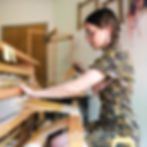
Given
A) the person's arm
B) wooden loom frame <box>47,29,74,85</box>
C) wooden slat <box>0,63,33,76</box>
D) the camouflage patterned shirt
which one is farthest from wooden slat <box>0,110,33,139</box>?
wooden loom frame <box>47,29,74,85</box>

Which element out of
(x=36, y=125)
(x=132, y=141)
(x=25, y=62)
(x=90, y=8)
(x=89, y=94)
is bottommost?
(x=89, y=94)

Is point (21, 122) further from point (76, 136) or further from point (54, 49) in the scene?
point (54, 49)

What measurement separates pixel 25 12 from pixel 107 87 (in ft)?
7.49

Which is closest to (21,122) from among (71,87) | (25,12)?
(71,87)

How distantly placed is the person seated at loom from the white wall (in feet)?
5.98

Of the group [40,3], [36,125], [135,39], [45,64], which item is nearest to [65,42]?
[45,64]

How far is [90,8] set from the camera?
6.65 feet

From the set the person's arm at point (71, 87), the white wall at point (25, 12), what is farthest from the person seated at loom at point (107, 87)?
the white wall at point (25, 12)

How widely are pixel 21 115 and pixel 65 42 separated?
165 cm

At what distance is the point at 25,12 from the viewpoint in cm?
274

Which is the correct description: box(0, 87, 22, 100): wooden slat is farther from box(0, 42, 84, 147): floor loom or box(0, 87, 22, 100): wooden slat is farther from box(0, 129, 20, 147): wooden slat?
box(0, 129, 20, 147): wooden slat

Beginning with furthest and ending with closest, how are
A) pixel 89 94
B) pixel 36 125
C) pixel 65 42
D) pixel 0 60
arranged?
pixel 65 42 → pixel 89 94 → pixel 36 125 → pixel 0 60

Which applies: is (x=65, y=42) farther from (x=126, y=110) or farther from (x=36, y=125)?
(x=126, y=110)

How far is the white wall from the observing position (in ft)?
8.63
